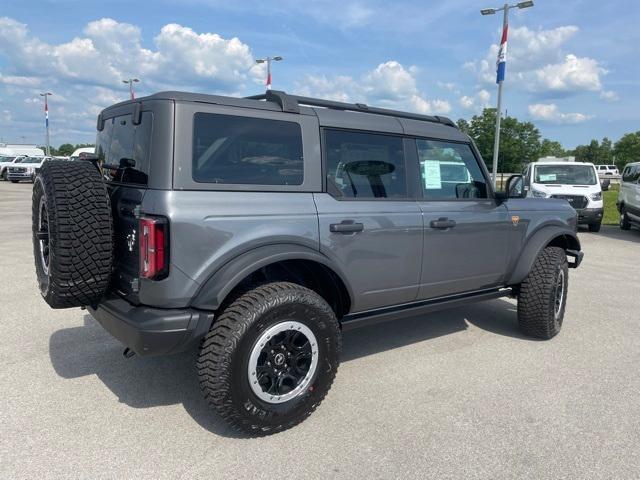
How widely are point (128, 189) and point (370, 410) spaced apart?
6.79 ft

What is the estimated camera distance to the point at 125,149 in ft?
10.5

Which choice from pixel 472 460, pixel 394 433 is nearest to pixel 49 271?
pixel 394 433

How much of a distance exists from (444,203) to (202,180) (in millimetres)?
2021

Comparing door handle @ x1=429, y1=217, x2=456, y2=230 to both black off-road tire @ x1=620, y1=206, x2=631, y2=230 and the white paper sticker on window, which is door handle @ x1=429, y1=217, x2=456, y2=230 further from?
black off-road tire @ x1=620, y1=206, x2=631, y2=230

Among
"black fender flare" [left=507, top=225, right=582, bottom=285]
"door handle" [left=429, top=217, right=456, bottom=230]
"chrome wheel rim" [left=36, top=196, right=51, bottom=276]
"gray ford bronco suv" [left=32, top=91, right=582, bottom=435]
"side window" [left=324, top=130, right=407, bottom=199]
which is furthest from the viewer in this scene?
"black fender flare" [left=507, top=225, right=582, bottom=285]

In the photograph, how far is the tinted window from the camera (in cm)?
290

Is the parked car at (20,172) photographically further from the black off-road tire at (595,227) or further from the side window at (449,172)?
the side window at (449,172)

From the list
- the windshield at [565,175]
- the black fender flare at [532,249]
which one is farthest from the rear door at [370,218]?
the windshield at [565,175]

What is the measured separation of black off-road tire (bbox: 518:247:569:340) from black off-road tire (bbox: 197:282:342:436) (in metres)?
2.38

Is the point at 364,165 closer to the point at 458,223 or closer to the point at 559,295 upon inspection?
the point at 458,223

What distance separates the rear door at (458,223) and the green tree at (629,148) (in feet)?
265

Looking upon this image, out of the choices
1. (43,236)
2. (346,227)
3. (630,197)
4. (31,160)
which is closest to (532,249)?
(346,227)

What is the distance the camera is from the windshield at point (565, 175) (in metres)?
13.6

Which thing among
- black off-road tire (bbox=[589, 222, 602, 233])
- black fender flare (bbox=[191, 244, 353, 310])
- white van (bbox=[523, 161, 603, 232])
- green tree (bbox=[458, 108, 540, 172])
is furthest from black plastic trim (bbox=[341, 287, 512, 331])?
green tree (bbox=[458, 108, 540, 172])
